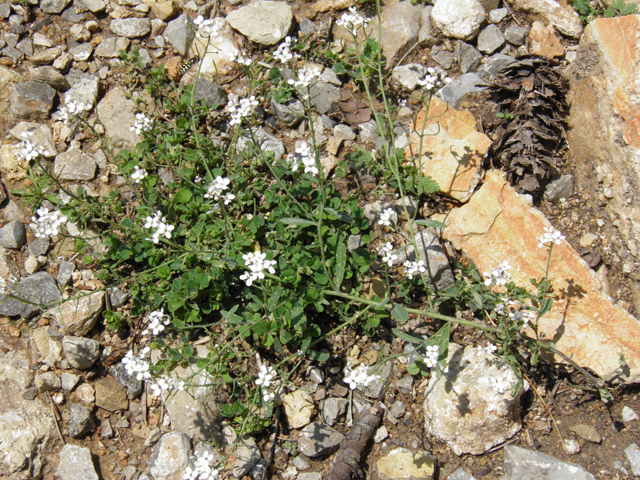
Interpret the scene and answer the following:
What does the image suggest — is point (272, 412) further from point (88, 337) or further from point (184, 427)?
point (88, 337)

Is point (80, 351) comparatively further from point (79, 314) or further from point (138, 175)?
point (138, 175)

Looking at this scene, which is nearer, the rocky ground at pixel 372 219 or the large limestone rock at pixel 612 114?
the rocky ground at pixel 372 219

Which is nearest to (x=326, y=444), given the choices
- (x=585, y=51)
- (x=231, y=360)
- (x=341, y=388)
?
(x=341, y=388)

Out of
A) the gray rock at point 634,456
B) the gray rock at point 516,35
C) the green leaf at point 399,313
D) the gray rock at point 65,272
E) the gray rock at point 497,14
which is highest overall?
the gray rock at point 497,14

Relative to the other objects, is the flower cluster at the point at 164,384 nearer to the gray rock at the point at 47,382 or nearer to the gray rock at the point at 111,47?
the gray rock at the point at 47,382

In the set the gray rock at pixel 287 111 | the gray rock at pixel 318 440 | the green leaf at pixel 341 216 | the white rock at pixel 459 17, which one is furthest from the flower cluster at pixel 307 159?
the white rock at pixel 459 17
